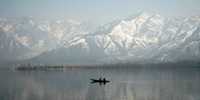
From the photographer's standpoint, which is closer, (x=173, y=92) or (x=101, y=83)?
(x=173, y=92)

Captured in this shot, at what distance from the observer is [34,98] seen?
109 metres

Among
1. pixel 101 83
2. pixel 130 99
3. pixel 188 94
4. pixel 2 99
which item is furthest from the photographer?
pixel 101 83

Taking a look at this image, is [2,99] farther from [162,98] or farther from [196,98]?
[196,98]

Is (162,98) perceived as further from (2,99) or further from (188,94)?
(2,99)

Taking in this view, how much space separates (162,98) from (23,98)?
114ft

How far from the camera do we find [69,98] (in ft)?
361

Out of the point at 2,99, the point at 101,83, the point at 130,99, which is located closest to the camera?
the point at 2,99

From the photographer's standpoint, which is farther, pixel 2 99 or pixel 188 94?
pixel 188 94

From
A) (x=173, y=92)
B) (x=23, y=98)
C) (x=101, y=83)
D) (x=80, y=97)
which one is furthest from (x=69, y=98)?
(x=101, y=83)

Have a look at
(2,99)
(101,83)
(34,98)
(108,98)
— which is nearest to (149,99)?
(108,98)

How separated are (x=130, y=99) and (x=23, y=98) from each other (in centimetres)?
2660

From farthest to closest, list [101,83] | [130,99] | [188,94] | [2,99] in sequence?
1. [101,83]
2. [188,94]
3. [130,99]
4. [2,99]

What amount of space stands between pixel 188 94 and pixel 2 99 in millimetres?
48858

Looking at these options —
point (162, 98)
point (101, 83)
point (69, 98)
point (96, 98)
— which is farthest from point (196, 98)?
point (101, 83)
